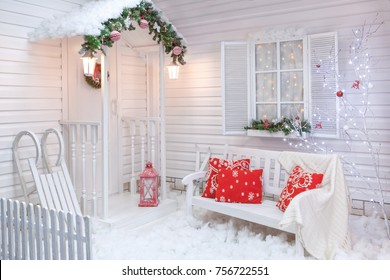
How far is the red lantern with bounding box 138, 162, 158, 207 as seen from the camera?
5.22 meters

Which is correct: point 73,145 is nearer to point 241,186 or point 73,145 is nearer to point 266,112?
point 241,186

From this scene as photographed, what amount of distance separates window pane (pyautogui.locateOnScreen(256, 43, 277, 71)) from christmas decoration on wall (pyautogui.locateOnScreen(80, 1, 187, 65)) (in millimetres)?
980

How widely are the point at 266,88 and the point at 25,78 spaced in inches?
115

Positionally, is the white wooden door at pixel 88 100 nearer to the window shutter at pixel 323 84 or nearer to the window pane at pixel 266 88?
the window pane at pixel 266 88

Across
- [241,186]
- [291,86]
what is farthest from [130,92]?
[241,186]

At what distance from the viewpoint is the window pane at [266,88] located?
5344 mm

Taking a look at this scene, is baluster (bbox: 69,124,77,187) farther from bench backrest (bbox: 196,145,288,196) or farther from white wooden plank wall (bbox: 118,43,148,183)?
bench backrest (bbox: 196,145,288,196)

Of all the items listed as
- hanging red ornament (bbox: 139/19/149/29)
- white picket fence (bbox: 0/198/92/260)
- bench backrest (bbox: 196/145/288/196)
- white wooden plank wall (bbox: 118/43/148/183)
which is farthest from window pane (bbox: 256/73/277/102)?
white picket fence (bbox: 0/198/92/260)

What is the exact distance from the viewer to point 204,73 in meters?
6.05

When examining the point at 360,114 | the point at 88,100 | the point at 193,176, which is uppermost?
the point at 88,100

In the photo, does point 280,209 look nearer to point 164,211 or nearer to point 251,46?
point 164,211

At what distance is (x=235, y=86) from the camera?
5520mm

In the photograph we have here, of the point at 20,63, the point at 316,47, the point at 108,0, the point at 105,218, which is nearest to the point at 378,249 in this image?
the point at 316,47

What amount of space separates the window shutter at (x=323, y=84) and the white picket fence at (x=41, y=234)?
9.84 ft
